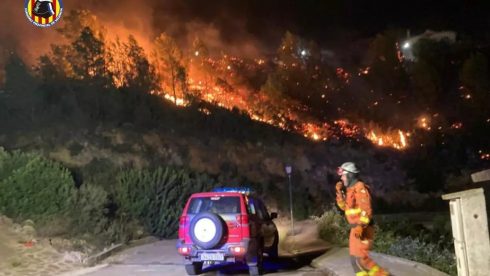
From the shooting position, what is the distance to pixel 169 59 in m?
63.4

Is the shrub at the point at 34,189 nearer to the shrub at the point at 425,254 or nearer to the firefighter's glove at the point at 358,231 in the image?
the shrub at the point at 425,254

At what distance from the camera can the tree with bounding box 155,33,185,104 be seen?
61562 mm

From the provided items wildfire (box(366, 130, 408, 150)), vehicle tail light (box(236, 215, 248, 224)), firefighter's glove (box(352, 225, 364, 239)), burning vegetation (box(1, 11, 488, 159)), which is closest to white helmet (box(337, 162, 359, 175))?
firefighter's glove (box(352, 225, 364, 239))

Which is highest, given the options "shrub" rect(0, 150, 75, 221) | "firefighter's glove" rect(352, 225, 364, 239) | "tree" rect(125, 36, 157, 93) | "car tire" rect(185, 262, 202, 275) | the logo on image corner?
"tree" rect(125, 36, 157, 93)

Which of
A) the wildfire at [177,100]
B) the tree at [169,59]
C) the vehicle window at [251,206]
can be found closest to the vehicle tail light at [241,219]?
the vehicle window at [251,206]

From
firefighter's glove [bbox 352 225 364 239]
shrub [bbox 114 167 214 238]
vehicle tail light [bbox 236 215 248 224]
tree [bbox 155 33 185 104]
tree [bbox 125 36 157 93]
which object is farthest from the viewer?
tree [bbox 155 33 185 104]

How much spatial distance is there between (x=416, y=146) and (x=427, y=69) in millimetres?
23995

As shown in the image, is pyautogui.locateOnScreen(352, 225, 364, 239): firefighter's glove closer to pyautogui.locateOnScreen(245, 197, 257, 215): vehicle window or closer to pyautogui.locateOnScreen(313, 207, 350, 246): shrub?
pyautogui.locateOnScreen(245, 197, 257, 215): vehicle window

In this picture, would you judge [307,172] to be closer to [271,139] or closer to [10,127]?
[271,139]

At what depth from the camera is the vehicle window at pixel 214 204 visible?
39.6 ft

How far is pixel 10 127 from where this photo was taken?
34375 mm

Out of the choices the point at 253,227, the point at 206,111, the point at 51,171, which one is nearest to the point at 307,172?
the point at 206,111

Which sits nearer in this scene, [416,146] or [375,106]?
[416,146]

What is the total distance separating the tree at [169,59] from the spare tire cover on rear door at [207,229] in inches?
1977
